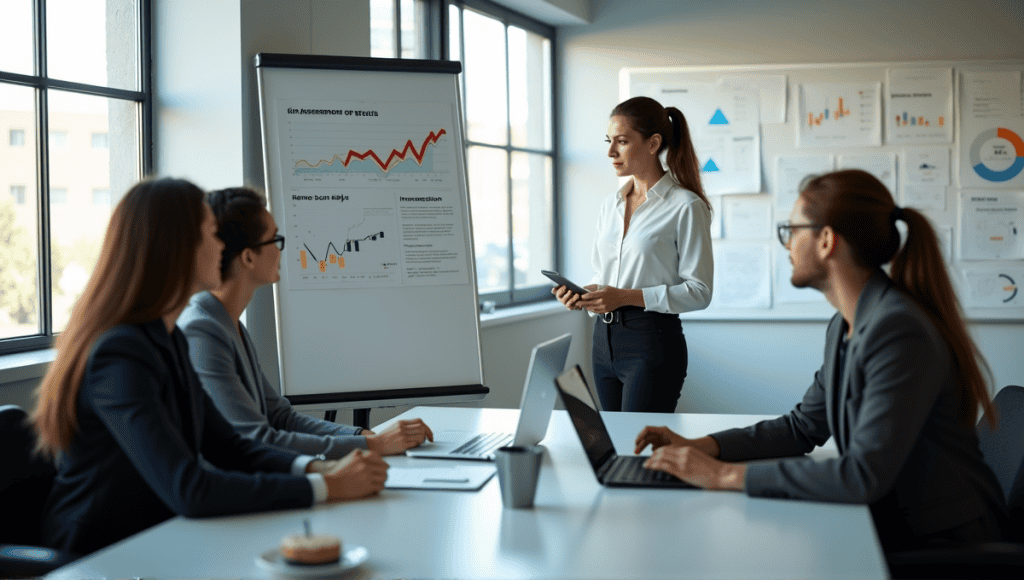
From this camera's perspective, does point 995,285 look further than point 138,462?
Yes

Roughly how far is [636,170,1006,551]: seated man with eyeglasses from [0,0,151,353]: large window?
1923 millimetres

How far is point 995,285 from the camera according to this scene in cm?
480

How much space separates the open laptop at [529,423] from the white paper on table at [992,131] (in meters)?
3.73

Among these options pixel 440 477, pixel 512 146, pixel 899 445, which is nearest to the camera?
pixel 899 445

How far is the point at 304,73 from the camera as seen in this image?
2.89m

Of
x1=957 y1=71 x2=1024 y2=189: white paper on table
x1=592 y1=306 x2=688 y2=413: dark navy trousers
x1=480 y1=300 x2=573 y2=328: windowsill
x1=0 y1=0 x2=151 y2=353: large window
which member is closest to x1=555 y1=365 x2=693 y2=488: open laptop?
x1=592 y1=306 x2=688 y2=413: dark navy trousers

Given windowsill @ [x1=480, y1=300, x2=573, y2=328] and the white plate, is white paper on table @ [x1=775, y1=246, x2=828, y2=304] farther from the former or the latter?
the white plate

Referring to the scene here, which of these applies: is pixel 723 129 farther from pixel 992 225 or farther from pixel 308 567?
pixel 308 567

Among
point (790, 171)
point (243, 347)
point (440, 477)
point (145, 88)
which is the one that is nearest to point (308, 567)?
point (440, 477)

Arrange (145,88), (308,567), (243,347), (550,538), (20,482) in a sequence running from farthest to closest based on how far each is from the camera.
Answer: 1. (145,88)
2. (243,347)
3. (20,482)
4. (550,538)
5. (308,567)

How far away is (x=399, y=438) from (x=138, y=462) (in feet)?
2.07

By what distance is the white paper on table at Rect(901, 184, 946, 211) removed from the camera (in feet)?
15.8

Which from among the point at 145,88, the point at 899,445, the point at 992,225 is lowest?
the point at 899,445

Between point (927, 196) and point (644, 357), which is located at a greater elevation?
point (927, 196)
